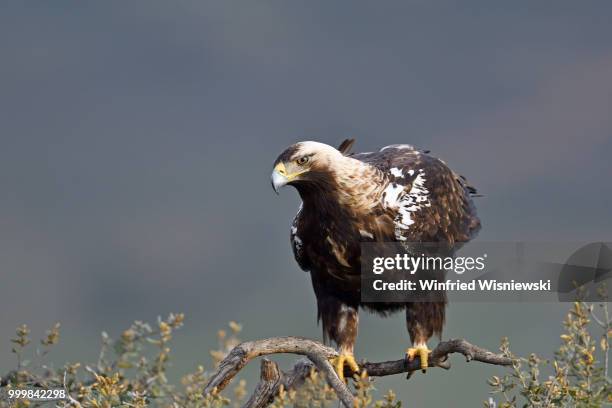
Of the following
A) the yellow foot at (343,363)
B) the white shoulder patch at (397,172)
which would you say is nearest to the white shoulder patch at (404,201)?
the white shoulder patch at (397,172)

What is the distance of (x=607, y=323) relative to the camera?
6121mm

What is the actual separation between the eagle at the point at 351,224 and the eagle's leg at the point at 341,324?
0.01 meters

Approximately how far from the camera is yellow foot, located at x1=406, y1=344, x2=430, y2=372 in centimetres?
900

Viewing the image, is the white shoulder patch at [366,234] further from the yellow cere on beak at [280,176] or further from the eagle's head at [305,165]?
the yellow cere on beak at [280,176]

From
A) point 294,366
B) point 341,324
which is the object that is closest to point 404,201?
point 341,324

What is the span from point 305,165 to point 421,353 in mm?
2370

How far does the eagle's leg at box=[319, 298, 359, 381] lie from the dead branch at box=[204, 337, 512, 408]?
37 centimetres

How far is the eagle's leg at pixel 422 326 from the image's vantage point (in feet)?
29.6

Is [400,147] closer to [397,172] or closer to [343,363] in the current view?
[397,172]

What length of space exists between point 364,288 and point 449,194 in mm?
1720

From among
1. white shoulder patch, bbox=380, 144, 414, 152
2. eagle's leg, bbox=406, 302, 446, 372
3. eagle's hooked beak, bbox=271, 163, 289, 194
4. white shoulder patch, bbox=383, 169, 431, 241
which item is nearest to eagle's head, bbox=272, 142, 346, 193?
eagle's hooked beak, bbox=271, 163, 289, 194

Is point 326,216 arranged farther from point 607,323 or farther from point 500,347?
point 607,323

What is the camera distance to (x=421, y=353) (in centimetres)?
903

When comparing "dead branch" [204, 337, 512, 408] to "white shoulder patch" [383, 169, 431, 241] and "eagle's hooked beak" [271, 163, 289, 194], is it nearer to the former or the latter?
"white shoulder patch" [383, 169, 431, 241]
